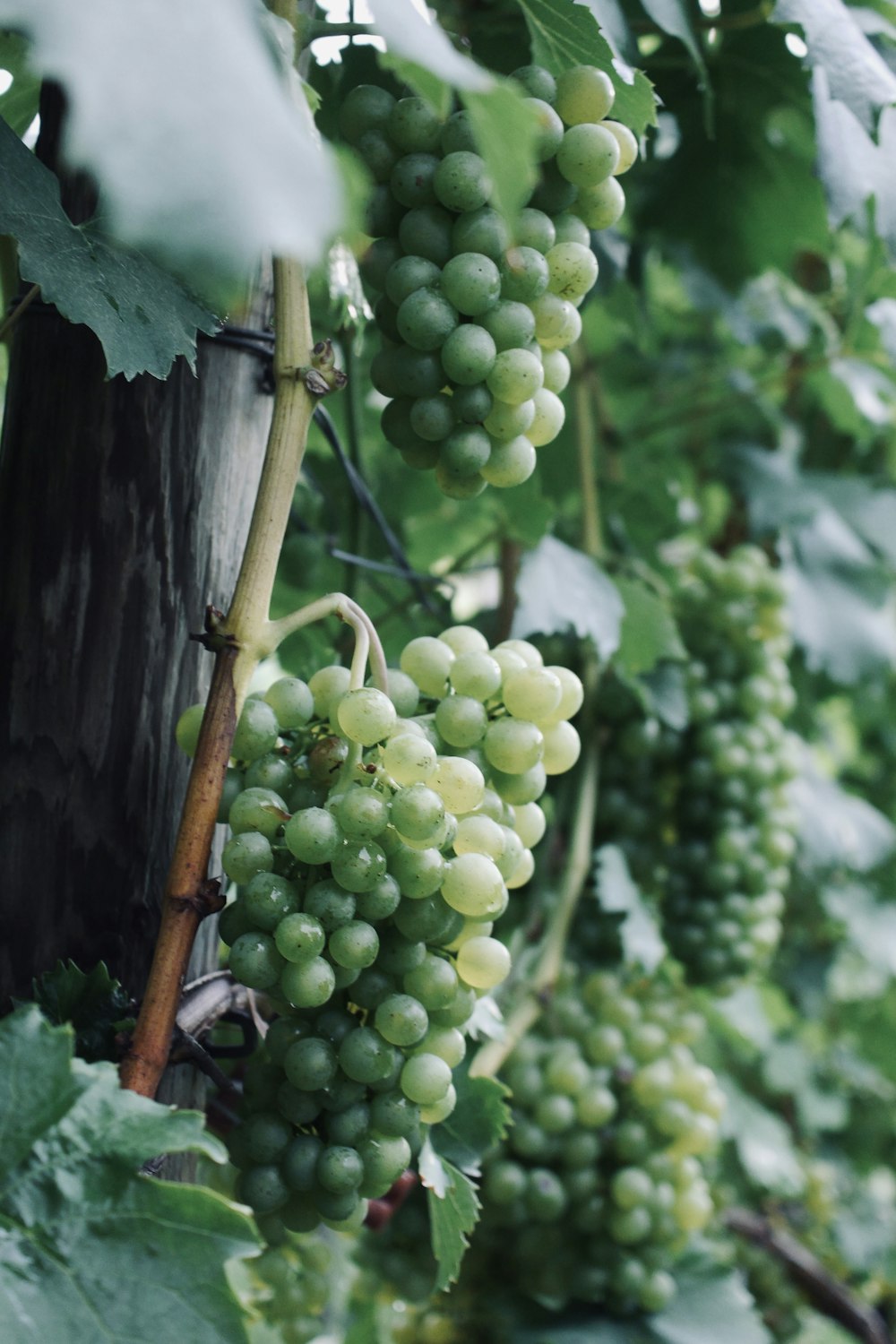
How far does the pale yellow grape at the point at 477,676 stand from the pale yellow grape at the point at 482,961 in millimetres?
122

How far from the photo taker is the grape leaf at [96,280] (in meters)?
0.52

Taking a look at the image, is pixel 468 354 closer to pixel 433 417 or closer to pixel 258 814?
pixel 433 417

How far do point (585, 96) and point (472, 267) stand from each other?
4.7 inches

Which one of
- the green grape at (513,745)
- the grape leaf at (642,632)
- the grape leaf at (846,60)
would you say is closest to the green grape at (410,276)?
the green grape at (513,745)

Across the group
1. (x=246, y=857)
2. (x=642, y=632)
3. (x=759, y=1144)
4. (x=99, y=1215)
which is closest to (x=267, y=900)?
(x=246, y=857)

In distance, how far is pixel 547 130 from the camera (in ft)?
1.82

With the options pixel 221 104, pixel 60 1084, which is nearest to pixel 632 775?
pixel 60 1084

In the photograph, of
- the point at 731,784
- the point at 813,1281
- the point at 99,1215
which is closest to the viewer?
the point at 99,1215

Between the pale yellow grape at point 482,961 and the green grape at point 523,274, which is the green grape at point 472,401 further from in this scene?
the pale yellow grape at point 482,961

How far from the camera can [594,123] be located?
22.8 inches

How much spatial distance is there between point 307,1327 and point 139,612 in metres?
0.61

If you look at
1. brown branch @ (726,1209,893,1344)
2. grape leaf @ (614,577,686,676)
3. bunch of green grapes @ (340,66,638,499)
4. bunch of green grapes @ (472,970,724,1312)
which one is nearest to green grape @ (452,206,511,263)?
bunch of green grapes @ (340,66,638,499)

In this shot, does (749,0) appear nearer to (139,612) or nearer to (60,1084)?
(139,612)

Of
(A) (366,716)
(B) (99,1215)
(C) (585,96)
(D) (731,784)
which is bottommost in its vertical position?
(D) (731,784)
